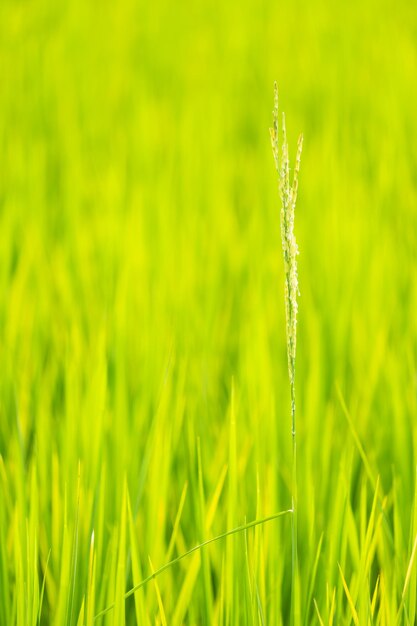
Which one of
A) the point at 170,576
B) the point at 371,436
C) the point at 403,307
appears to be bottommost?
the point at 170,576

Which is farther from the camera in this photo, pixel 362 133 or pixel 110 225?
pixel 362 133

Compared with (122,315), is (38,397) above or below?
below

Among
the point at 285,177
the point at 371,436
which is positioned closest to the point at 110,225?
the point at 371,436

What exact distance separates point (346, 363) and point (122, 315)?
0.38 meters

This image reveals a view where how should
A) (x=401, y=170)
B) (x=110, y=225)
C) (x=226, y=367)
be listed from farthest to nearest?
(x=401, y=170) → (x=110, y=225) → (x=226, y=367)

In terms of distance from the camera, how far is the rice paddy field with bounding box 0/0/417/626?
0.80 metres

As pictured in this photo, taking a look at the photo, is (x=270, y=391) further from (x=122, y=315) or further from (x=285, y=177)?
(x=285, y=177)

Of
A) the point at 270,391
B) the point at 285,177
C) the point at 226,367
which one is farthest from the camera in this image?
the point at 226,367

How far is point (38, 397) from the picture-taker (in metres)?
1.16

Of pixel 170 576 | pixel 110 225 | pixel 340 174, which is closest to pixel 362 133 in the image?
pixel 340 174

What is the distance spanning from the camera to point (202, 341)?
1.32m

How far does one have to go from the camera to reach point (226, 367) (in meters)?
1.31

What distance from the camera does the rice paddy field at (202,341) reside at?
0.80 meters

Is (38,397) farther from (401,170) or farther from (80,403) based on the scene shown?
(401,170)
